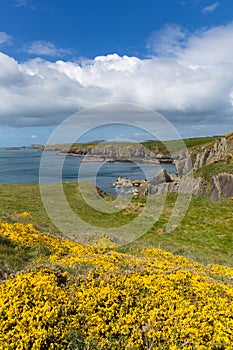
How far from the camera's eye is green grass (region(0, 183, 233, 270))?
81.0 ft

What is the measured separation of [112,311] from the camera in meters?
7.94

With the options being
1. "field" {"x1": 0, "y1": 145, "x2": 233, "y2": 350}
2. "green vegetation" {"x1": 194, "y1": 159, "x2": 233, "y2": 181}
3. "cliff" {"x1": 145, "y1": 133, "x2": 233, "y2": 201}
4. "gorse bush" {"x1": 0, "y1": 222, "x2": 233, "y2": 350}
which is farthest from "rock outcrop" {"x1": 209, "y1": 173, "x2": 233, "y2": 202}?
"gorse bush" {"x1": 0, "y1": 222, "x2": 233, "y2": 350}

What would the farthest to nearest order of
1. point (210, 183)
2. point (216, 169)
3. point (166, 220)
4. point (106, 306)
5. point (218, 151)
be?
point (218, 151)
point (216, 169)
point (210, 183)
point (166, 220)
point (106, 306)

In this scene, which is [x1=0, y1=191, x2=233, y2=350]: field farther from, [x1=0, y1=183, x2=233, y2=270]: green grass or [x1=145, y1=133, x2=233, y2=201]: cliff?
[x1=145, y1=133, x2=233, y2=201]: cliff

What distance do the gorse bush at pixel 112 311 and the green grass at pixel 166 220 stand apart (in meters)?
8.83

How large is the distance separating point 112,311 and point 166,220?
2799 cm

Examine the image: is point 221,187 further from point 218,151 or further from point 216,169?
point 218,151

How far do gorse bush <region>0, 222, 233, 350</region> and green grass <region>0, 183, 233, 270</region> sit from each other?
8832mm

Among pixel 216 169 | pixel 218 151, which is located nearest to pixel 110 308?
pixel 216 169

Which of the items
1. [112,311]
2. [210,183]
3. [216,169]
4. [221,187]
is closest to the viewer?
[112,311]

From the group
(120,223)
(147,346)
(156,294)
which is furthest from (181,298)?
(120,223)

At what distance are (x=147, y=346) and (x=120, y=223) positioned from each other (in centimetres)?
2754

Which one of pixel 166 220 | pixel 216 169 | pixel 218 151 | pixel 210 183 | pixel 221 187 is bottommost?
pixel 166 220

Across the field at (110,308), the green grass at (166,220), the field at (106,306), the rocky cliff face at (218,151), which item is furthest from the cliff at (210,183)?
the field at (110,308)
